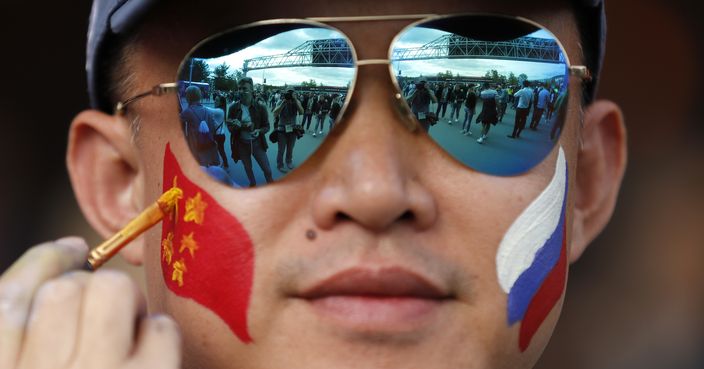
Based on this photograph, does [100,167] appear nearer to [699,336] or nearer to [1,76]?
[1,76]

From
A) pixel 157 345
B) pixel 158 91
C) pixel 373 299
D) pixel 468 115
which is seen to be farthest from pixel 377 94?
pixel 157 345

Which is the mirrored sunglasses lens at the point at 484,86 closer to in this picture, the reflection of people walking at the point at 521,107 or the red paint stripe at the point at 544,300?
the reflection of people walking at the point at 521,107

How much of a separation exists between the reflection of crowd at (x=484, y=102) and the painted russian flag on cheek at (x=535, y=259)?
166 millimetres

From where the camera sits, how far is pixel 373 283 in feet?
5.90

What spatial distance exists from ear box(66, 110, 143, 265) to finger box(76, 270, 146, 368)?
2.15 ft

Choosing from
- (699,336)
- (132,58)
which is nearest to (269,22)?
(132,58)

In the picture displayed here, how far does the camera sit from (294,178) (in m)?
1.86

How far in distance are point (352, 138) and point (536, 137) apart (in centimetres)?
43

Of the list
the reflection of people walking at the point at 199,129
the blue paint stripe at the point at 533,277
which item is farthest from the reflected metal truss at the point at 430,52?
the blue paint stripe at the point at 533,277

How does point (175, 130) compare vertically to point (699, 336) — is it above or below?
above

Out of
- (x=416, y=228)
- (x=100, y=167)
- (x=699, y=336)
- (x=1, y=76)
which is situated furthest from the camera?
(x=699, y=336)

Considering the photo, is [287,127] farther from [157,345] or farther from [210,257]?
[157,345]

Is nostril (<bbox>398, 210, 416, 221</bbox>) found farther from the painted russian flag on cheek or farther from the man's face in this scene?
the painted russian flag on cheek

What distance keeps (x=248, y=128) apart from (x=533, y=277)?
71cm
